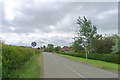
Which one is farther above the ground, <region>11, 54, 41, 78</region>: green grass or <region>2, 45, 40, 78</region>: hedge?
<region>2, 45, 40, 78</region>: hedge

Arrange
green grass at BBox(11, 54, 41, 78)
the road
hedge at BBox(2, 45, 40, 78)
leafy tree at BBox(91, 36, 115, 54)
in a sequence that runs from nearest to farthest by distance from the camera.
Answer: hedge at BBox(2, 45, 40, 78) < green grass at BBox(11, 54, 41, 78) < the road < leafy tree at BBox(91, 36, 115, 54)

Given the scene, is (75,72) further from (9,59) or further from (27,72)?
(9,59)

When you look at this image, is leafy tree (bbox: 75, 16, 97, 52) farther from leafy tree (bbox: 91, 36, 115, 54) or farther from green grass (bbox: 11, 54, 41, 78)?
green grass (bbox: 11, 54, 41, 78)

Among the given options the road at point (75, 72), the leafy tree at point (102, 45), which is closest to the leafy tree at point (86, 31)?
the leafy tree at point (102, 45)

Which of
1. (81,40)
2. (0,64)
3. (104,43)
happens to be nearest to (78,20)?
(81,40)

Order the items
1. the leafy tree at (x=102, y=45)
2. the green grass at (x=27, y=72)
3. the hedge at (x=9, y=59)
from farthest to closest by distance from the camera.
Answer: the leafy tree at (x=102, y=45), the green grass at (x=27, y=72), the hedge at (x=9, y=59)

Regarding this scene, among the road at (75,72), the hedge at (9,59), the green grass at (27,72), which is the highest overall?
the hedge at (9,59)

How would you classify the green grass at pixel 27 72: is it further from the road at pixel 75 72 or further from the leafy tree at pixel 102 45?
the leafy tree at pixel 102 45

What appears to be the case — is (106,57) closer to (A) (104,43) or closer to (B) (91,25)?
(A) (104,43)

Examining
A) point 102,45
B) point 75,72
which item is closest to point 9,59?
point 75,72

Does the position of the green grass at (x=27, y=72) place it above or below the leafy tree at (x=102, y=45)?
below

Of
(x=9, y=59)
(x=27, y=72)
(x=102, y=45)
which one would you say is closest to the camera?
(x=9, y=59)

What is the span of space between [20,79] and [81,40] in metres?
40.0

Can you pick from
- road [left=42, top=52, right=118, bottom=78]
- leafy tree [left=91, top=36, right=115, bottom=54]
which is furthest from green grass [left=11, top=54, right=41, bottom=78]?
leafy tree [left=91, top=36, right=115, bottom=54]
